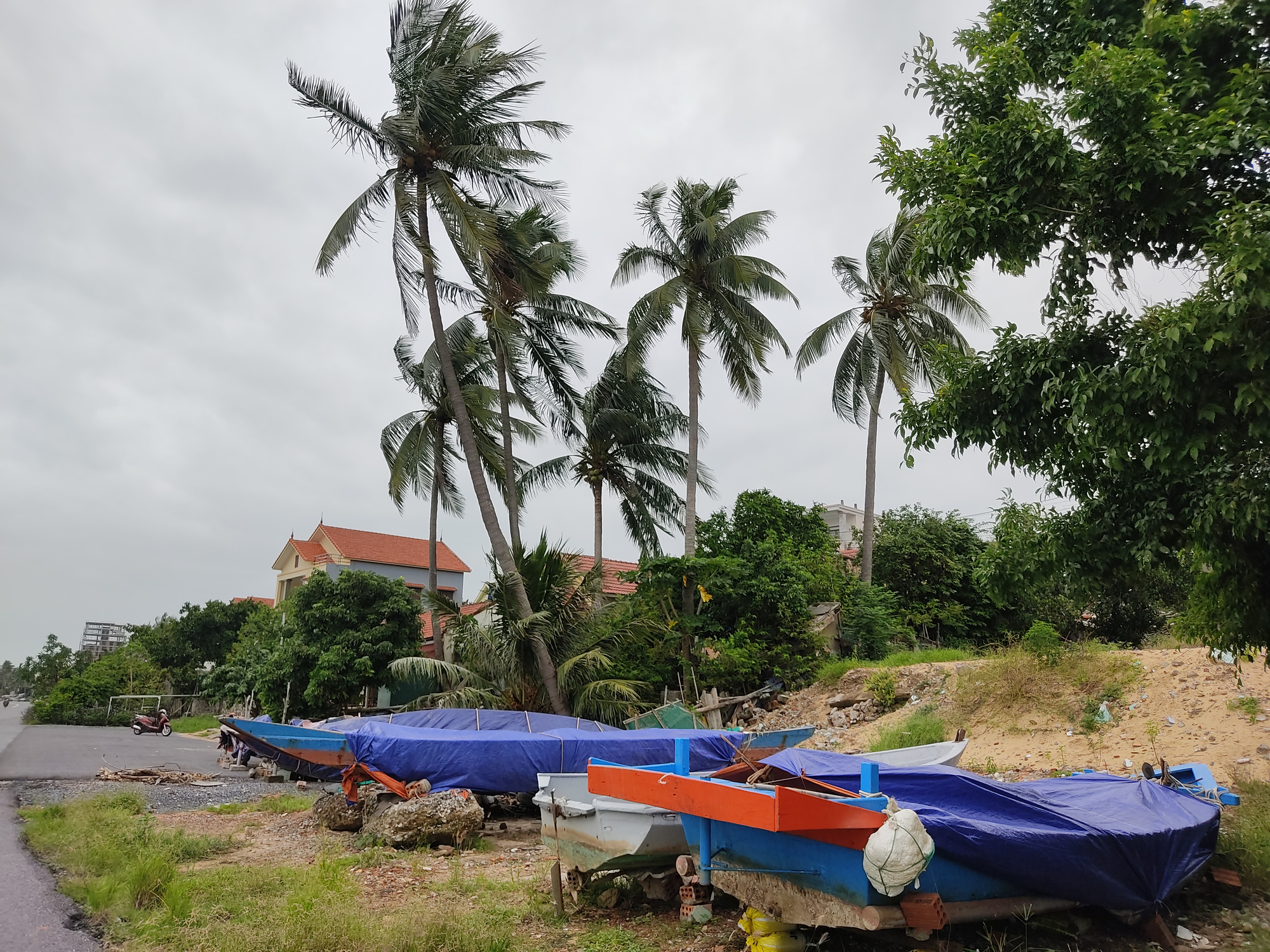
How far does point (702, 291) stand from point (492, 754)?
15185 millimetres

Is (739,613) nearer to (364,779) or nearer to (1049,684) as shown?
(1049,684)

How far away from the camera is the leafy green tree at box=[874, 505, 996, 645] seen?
25156mm

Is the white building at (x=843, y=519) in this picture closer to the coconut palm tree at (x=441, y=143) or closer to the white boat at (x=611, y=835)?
the coconut palm tree at (x=441, y=143)

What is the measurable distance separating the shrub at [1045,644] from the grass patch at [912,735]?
2128mm

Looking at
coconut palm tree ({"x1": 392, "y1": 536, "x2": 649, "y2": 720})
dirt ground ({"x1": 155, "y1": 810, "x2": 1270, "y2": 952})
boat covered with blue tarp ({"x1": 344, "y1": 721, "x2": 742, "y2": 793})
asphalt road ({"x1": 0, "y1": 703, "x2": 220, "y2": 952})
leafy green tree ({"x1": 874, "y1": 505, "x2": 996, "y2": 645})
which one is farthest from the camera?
leafy green tree ({"x1": 874, "y1": 505, "x2": 996, "y2": 645})

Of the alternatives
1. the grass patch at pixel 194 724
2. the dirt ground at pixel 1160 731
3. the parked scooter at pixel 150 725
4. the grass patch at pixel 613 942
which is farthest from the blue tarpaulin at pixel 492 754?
the grass patch at pixel 194 724

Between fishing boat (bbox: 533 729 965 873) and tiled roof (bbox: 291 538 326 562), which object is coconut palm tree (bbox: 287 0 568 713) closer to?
fishing boat (bbox: 533 729 965 873)

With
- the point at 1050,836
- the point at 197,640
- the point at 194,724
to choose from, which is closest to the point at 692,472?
the point at 1050,836

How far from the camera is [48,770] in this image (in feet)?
61.4

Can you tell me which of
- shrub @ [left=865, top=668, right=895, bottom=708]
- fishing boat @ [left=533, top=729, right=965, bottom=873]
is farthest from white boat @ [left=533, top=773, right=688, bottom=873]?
shrub @ [left=865, top=668, right=895, bottom=708]

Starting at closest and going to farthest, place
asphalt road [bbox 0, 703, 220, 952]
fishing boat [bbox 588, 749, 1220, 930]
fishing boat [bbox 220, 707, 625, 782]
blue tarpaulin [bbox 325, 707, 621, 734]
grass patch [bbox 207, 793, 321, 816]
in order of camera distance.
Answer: fishing boat [bbox 588, 749, 1220, 930] → asphalt road [bbox 0, 703, 220, 952] → blue tarpaulin [bbox 325, 707, 621, 734] → fishing boat [bbox 220, 707, 625, 782] → grass patch [bbox 207, 793, 321, 816]

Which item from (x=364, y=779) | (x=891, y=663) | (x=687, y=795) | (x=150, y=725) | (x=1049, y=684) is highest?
(x=891, y=663)

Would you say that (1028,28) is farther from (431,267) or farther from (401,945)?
(431,267)

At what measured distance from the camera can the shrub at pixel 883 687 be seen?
16.7 m
